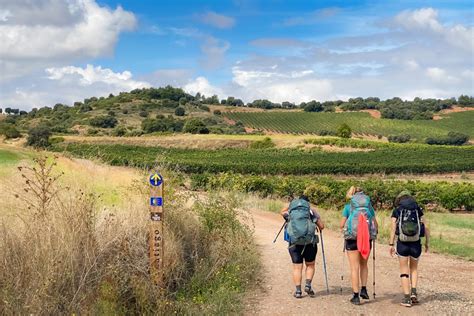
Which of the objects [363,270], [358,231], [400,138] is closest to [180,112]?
[400,138]

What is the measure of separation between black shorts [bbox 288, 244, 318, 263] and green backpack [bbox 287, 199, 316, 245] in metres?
0.17

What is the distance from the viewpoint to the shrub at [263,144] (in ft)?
238

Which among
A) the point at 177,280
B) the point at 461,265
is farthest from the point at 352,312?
the point at 461,265

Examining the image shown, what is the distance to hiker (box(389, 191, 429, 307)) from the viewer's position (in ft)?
26.6

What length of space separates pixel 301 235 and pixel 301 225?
15 centimetres

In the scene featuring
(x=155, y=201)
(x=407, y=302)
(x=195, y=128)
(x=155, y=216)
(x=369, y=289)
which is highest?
(x=195, y=128)

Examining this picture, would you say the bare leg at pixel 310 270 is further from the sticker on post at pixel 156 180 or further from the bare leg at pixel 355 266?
the sticker on post at pixel 156 180

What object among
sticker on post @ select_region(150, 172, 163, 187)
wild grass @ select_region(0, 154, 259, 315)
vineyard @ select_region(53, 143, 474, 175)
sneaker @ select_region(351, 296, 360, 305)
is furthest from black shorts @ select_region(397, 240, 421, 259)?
vineyard @ select_region(53, 143, 474, 175)

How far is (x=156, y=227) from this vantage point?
774cm

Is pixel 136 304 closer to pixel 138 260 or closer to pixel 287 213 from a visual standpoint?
pixel 138 260

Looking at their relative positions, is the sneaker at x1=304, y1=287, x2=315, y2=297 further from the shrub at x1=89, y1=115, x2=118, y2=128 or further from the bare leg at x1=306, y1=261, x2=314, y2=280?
the shrub at x1=89, y1=115, x2=118, y2=128

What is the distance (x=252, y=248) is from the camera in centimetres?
1117

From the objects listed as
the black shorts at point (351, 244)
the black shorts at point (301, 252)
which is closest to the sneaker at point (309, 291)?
the black shorts at point (301, 252)

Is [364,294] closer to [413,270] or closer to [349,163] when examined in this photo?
[413,270]
